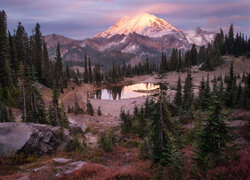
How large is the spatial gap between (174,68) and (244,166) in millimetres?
113136

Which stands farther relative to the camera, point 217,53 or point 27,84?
point 217,53

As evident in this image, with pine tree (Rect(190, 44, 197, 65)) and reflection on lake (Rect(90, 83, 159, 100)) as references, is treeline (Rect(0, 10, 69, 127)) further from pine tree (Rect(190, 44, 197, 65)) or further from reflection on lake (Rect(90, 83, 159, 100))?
pine tree (Rect(190, 44, 197, 65))

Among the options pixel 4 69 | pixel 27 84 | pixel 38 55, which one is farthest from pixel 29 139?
pixel 38 55

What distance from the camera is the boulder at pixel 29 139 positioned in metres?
13.1

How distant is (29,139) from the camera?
14.0 m

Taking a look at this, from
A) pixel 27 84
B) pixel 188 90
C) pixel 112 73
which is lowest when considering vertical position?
pixel 188 90

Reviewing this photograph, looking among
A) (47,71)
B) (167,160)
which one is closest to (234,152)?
(167,160)

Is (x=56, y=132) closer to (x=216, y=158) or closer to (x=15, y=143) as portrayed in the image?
(x=15, y=143)

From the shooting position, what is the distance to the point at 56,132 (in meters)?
16.7

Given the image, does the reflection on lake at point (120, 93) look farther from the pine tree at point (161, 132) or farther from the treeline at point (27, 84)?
the pine tree at point (161, 132)

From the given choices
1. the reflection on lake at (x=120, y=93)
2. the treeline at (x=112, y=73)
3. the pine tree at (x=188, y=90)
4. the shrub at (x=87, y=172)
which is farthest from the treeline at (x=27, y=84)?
the treeline at (x=112, y=73)

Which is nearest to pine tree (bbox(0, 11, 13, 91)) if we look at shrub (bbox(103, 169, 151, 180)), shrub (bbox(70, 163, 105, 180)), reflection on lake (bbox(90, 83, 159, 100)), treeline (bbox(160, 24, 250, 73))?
shrub (bbox(70, 163, 105, 180))

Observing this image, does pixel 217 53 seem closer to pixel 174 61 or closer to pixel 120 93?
pixel 174 61

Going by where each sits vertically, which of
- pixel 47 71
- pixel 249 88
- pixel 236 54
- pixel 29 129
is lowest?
pixel 29 129
